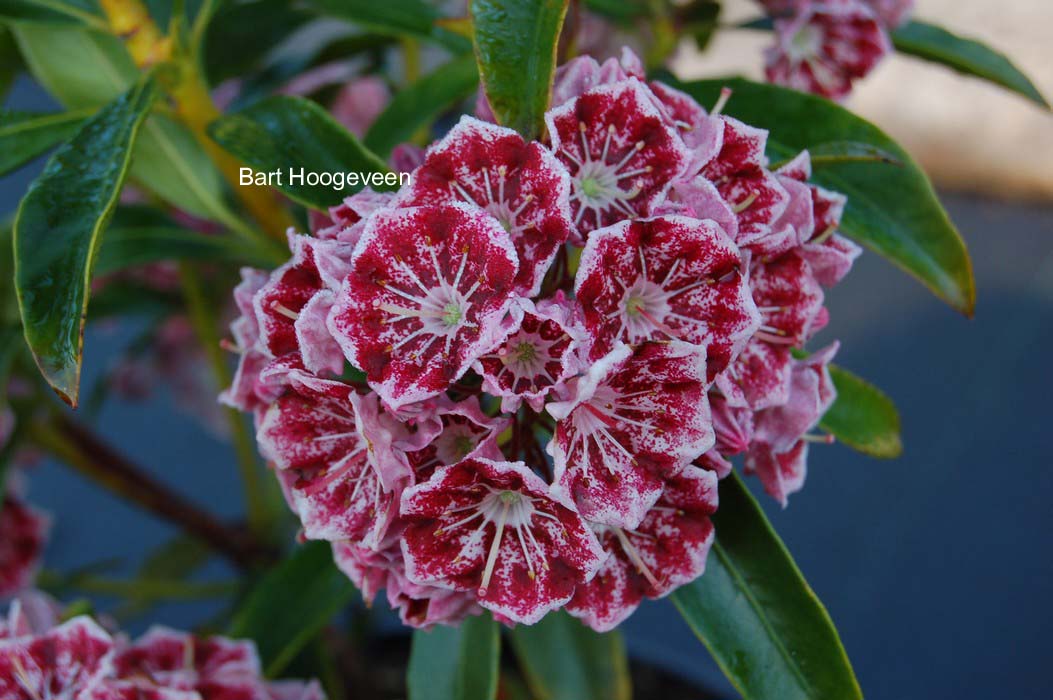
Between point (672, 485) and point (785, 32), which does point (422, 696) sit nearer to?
point (672, 485)

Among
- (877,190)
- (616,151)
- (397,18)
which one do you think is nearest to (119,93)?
(397,18)

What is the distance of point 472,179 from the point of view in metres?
0.53

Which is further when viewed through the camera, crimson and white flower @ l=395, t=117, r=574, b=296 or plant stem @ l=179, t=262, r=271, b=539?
plant stem @ l=179, t=262, r=271, b=539

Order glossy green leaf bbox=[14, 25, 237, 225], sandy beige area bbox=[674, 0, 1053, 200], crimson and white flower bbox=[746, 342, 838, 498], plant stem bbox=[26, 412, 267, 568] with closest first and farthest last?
crimson and white flower bbox=[746, 342, 838, 498]
glossy green leaf bbox=[14, 25, 237, 225]
plant stem bbox=[26, 412, 267, 568]
sandy beige area bbox=[674, 0, 1053, 200]

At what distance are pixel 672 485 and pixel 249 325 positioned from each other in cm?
25

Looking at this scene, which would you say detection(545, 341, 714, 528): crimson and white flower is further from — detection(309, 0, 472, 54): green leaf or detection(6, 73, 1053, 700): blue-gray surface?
detection(6, 73, 1053, 700): blue-gray surface

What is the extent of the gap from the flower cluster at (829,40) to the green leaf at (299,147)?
39 cm

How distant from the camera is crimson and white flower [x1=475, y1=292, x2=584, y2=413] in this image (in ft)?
1.55

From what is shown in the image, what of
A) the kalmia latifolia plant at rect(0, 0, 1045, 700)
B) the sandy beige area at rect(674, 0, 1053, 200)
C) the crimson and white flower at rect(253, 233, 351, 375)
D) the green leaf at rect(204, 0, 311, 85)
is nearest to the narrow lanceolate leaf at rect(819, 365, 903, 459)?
the kalmia latifolia plant at rect(0, 0, 1045, 700)

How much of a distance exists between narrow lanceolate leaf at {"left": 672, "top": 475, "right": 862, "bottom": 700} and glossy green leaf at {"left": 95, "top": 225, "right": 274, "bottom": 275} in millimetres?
455

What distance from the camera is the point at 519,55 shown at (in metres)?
0.56

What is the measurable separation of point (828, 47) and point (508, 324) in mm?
491

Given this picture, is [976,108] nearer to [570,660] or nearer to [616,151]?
[570,660]

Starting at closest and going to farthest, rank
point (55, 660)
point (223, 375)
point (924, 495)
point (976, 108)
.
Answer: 1. point (55, 660)
2. point (223, 375)
3. point (924, 495)
4. point (976, 108)
